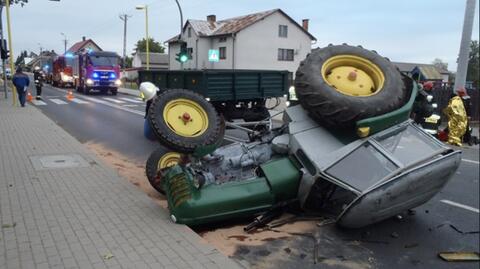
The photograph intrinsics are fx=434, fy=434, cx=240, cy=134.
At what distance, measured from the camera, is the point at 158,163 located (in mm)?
6273

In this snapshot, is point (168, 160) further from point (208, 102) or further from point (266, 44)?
point (266, 44)

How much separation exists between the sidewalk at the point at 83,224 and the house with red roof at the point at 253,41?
124 ft

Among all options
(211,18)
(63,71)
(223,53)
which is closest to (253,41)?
(223,53)

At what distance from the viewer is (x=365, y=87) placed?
560 centimetres

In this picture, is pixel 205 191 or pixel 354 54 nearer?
pixel 205 191

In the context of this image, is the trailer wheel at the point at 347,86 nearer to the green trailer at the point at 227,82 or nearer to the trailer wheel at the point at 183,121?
the trailer wheel at the point at 183,121

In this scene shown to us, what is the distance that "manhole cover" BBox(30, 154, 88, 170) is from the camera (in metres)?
7.64

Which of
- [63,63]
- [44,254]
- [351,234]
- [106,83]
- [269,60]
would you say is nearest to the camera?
[44,254]

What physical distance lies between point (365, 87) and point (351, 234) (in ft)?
6.15

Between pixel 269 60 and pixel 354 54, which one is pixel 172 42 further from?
pixel 354 54

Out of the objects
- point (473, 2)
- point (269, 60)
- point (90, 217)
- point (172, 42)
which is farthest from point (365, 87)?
point (172, 42)

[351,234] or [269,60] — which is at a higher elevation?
[269,60]

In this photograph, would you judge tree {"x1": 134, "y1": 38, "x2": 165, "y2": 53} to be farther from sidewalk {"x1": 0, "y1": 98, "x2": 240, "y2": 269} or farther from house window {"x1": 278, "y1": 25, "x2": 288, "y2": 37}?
sidewalk {"x1": 0, "y1": 98, "x2": 240, "y2": 269}

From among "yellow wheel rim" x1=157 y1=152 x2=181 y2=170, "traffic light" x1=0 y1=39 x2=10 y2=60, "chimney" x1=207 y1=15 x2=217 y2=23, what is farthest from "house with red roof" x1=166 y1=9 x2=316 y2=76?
"yellow wheel rim" x1=157 y1=152 x2=181 y2=170
